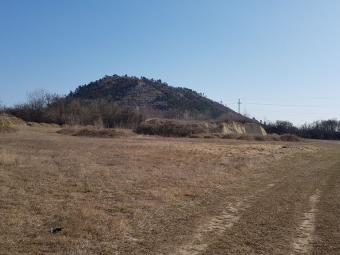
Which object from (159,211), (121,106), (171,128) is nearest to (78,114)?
(121,106)

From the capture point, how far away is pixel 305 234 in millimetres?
10445

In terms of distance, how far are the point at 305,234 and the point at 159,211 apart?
373 cm

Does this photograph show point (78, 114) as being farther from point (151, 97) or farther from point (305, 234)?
point (305, 234)

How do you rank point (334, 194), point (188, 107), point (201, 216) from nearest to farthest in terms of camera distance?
point (201, 216) → point (334, 194) → point (188, 107)

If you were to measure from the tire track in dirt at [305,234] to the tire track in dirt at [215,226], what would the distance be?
1459 millimetres

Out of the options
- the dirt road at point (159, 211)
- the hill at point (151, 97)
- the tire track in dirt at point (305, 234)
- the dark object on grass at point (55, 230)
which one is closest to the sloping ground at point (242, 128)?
the hill at point (151, 97)

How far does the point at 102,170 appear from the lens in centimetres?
2017

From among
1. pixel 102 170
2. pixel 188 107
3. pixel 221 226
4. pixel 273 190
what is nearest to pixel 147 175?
pixel 102 170

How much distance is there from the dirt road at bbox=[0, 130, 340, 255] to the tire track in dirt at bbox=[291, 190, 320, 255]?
19mm

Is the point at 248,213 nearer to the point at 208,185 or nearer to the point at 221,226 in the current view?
the point at 221,226

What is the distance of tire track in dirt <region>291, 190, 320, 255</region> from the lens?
9.16 metres

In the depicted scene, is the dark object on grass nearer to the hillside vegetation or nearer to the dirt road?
the dirt road

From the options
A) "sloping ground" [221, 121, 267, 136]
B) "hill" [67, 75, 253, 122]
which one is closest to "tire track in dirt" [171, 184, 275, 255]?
"sloping ground" [221, 121, 267, 136]

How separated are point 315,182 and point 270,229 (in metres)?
10.4
